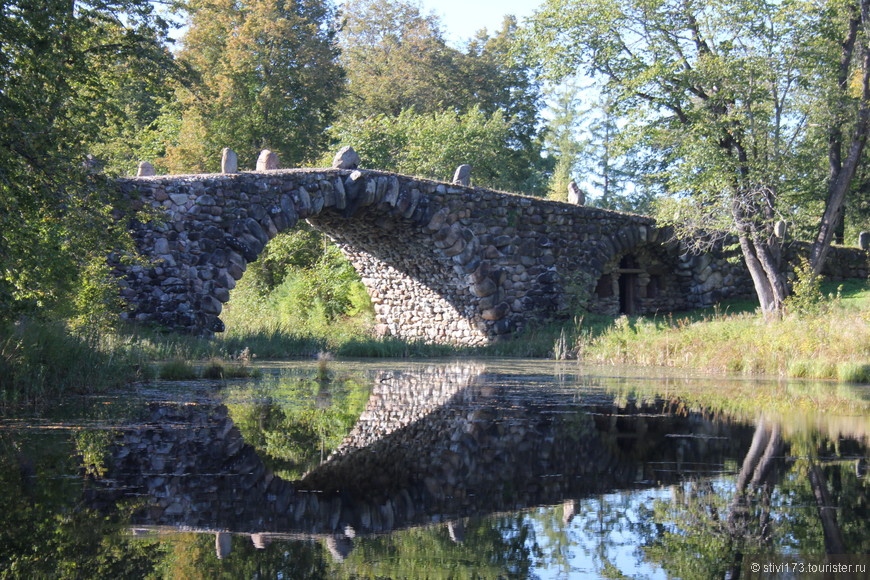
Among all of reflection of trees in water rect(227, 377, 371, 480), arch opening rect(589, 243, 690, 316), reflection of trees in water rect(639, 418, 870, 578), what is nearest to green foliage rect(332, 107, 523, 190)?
arch opening rect(589, 243, 690, 316)

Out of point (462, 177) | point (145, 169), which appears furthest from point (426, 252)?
point (145, 169)

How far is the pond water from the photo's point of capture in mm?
2930

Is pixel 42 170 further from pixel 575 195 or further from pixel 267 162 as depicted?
pixel 575 195

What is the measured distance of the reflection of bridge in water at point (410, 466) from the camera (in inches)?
138

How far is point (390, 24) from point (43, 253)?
115ft

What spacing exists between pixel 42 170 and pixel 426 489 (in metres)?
4.00

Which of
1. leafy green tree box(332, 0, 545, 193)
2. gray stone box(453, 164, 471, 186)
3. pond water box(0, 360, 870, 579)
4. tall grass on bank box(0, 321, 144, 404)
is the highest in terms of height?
leafy green tree box(332, 0, 545, 193)

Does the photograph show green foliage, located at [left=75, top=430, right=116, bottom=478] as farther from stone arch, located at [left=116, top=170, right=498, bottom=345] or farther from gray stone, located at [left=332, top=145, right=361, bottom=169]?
gray stone, located at [left=332, top=145, right=361, bottom=169]

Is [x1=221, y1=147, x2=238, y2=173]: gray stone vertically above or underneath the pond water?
above

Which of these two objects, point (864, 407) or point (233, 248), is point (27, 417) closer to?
point (864, 407)

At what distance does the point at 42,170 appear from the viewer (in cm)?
657

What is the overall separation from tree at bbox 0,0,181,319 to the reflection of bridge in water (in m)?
1.53

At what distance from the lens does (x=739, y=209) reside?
17.6 meters

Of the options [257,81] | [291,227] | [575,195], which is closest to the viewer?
[291,227]
